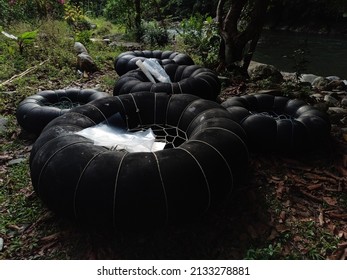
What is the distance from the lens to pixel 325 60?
535 inches

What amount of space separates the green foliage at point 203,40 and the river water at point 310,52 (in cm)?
253

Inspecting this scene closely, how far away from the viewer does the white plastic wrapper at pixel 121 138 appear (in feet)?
10.4

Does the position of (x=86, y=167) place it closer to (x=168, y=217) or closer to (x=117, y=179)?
(x=117, y=179)

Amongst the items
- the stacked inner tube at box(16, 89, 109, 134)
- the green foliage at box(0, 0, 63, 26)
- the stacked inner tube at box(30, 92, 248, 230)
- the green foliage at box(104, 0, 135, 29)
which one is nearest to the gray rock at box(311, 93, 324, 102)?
the stacked inner tube at box(30, 92, 248, 230)

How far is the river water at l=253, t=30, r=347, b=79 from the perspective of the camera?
12.1 meters

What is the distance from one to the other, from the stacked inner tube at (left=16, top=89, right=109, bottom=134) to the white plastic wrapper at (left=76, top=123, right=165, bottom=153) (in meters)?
1.38

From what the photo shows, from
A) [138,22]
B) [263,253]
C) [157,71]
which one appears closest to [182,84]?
[157,71]

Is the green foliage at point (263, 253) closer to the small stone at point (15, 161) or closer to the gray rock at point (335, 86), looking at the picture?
the small stone at point (15, 161)

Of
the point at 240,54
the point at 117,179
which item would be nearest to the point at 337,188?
the point at 117,179

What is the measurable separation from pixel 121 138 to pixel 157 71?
281 cm

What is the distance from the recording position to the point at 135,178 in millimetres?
2523

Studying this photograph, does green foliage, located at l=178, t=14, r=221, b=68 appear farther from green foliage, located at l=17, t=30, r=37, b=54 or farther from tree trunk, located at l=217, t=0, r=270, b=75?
green foliage, located at l=17, t=30, r=37, b=54

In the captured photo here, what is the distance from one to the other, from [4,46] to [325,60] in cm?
1224

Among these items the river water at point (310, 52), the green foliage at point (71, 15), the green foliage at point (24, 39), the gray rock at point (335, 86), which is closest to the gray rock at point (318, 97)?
the gray rock at point (335, 86)
